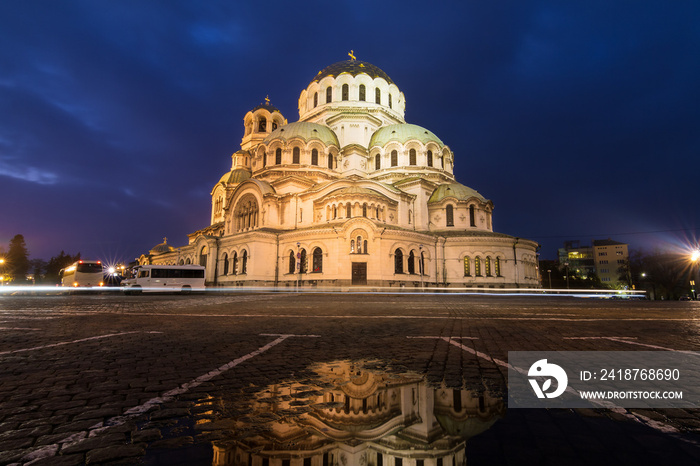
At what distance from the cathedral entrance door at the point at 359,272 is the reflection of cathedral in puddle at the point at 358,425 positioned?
30548 millimetres

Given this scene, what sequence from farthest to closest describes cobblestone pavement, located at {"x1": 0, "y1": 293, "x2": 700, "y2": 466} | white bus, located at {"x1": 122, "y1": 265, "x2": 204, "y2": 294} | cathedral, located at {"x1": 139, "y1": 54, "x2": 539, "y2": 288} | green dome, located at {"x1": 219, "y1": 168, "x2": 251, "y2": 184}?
green dome, located at {"x1": 219, "y1": 168, "x2": 251, "y2": 184}, cathedral, located at {"x1": 139, "y1": 54, "x2": 539, "y2": 288}, white bus, located at {"x1": 122, "y1": 265, "x2": 204, "y2": 294}, cobblestone pavement, located at {"x1": 0, "y1": 293, "x2": 700, "y2": 466}

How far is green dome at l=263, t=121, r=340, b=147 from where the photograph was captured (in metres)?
42.7

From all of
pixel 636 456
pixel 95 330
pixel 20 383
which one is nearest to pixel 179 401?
pixel 20 383

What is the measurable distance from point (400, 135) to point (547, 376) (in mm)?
41886

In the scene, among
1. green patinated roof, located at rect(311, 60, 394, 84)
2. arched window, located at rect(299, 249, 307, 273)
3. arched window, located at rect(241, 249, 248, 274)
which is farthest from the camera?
green patinated roof, located at rect(311, 60, 394, 84)

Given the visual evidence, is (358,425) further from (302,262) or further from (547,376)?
(302,262)

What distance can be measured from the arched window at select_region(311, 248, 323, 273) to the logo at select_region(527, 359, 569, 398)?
1246 inches

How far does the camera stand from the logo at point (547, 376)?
9.20 ft

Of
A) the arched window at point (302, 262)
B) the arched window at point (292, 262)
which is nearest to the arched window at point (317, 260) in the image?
the arched window at point (302, 262)

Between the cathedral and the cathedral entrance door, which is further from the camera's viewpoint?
the cathedral

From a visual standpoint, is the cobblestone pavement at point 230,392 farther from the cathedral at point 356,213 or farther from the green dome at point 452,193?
the green dome at point 452,193

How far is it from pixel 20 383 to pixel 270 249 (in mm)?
34712

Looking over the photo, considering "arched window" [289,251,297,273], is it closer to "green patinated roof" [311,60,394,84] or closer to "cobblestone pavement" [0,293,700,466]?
"green patinated roof" [311,60,394,84]

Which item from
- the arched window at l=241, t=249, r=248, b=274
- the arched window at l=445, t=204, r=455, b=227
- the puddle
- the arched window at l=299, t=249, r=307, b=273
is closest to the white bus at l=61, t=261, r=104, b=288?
the arched window at l=241, t=249, r=248, b=274
